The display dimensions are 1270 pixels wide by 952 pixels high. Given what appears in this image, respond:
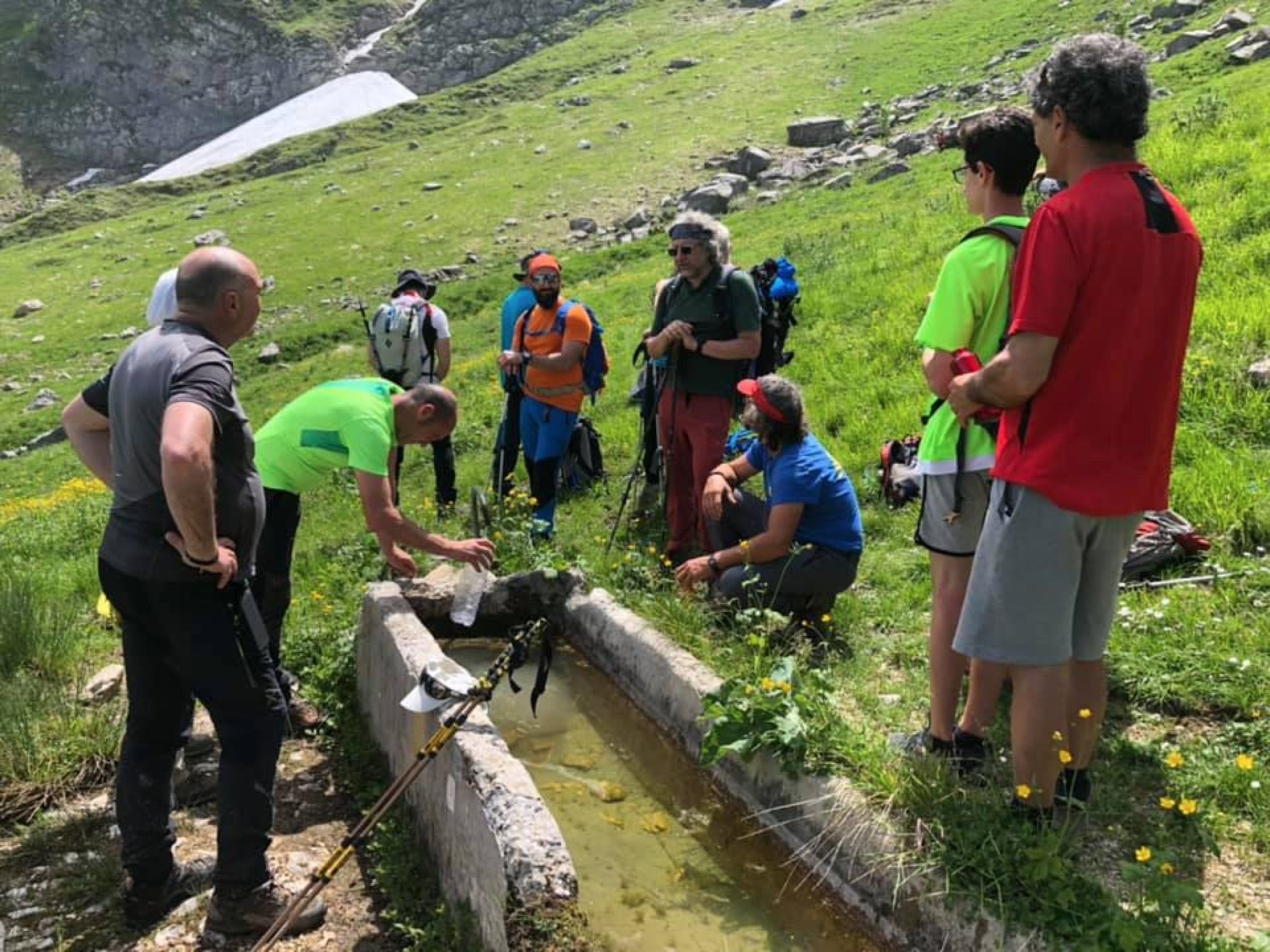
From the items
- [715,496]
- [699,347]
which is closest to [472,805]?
[715,496]

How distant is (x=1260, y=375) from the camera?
20.8 ft

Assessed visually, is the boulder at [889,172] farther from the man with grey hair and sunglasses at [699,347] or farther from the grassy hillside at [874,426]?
the man with grey hair and sunglasses at [699,347]

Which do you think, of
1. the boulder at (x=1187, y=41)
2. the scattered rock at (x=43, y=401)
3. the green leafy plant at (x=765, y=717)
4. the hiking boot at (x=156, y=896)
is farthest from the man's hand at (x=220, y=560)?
the boulder at (x=1187, y=41)

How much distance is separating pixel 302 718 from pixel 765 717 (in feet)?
9.12

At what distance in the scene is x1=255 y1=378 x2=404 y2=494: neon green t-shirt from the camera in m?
4.32

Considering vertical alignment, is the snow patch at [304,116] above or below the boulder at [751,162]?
above

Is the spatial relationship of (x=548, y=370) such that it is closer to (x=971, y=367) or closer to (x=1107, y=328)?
(x=971, y=367)

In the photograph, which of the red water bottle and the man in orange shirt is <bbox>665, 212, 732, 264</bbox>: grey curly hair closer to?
the man in orange shirt

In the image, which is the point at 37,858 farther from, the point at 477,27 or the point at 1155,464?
the point at 477,27

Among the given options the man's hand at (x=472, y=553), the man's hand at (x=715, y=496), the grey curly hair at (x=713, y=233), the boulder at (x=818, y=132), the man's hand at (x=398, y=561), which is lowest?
the man's hand at (x=715, y=496)

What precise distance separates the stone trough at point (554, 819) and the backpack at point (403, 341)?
3.04 metres

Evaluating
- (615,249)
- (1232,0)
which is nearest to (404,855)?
(615,249)

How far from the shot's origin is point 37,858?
14.0 ft

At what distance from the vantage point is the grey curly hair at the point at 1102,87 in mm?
2740
